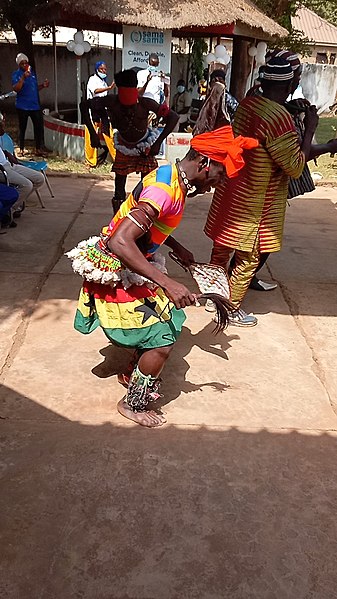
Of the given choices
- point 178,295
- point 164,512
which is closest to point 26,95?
point 178,295

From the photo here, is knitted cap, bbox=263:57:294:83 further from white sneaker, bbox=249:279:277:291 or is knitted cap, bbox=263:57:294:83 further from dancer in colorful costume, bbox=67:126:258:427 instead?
white sneaker, bbox=249:279:277:291

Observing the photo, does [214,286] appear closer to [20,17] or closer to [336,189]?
[336,189]

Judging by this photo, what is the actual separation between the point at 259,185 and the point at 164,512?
2.23 m

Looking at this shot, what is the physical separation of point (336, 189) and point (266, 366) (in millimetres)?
6155

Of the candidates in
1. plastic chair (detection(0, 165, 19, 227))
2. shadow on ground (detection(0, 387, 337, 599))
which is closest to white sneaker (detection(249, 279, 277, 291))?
shadow on ground (detection(0, 387, 337, 599))

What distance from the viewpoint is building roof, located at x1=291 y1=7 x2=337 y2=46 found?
3412 centimetres

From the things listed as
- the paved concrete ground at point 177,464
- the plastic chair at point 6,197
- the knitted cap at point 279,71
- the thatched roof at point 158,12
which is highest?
the thatched roof at point 158,12

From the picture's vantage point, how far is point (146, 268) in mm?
2426

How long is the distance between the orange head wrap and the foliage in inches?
595

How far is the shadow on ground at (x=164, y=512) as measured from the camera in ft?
6.63

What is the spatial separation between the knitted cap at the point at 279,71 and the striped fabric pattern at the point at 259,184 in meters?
0.14

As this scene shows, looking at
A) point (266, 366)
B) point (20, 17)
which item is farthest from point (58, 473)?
point (20, 17)

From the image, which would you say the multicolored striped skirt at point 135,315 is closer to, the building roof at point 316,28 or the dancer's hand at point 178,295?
the dancer's hand at point 178,295

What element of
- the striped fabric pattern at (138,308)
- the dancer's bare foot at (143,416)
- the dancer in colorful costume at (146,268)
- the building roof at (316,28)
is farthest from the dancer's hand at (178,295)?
the building roof at (316,28)
